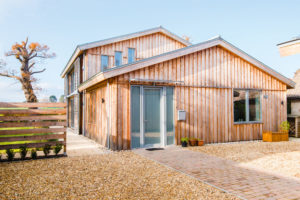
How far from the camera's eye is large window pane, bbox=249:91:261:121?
37.1ft

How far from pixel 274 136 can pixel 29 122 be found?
34.5 ft

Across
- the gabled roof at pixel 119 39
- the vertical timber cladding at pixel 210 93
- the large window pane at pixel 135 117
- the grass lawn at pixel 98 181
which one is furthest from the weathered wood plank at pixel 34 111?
the gabled roof at pixel 119 39

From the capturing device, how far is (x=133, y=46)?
1538cm

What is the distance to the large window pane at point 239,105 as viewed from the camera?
10.9 m

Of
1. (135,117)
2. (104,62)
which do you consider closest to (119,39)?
(104,62)

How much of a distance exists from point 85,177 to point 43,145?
294 centimetres

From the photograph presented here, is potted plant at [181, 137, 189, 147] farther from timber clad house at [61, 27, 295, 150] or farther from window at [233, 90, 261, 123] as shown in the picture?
window at [233, 90, 261, 123]

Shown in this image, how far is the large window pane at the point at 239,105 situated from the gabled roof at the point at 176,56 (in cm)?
167

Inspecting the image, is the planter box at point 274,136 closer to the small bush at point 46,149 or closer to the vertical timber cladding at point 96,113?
the vertical timber cladding at point 96,113

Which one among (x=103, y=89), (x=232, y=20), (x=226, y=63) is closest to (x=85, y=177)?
(x=103, y=89)

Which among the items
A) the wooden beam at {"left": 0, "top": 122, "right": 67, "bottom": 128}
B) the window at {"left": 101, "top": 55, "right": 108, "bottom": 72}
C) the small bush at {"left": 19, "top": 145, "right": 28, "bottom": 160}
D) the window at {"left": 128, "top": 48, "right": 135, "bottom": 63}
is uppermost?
the window at {"left": 128, "top": 48, "right": 135, "bottom": 63}

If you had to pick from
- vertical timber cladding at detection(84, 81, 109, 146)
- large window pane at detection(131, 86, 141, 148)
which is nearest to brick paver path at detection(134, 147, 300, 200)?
large window pane at detection(131, 86, 141, 148)

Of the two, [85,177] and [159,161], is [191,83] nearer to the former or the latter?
[159,161]

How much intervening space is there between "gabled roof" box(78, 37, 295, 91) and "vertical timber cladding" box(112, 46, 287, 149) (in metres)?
0.23
